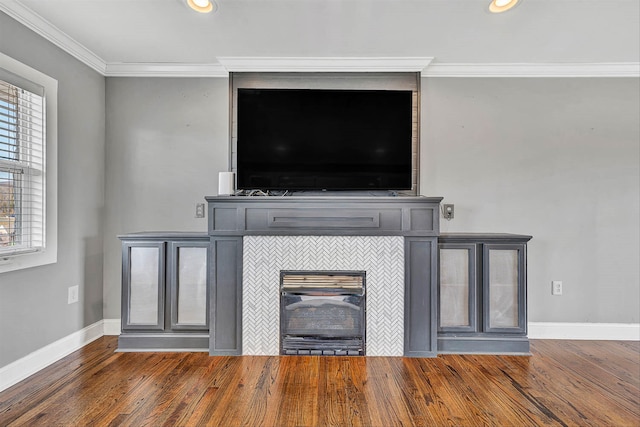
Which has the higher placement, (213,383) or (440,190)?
(440,190)

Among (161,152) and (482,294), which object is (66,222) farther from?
(482,294)

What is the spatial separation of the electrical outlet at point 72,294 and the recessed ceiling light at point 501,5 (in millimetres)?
3513

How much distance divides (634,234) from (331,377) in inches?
112

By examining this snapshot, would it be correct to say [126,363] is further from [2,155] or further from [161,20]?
[161,20]

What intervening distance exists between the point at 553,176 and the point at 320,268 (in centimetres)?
216

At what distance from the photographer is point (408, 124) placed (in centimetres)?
298

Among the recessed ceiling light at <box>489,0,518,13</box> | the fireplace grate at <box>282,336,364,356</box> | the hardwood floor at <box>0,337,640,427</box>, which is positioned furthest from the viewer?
the fireplace grate at <box>282,336,364,356</box>

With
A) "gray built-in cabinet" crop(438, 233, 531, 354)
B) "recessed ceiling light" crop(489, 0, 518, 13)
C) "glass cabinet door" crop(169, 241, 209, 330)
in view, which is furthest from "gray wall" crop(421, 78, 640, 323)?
"glass cabinet door" crop(169, 241, 209, 330)

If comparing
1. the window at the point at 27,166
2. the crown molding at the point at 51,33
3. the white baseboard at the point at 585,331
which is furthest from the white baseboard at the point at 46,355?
the white baseboard at the point at 585,331

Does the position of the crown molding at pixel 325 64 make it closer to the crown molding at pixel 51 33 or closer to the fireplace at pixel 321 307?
the crown molding at pixel 51 33

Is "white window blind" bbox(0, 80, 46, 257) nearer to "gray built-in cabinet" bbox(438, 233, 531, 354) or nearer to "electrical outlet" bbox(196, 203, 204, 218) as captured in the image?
"electrical outlet" bbox(196, 203, 204, 218)

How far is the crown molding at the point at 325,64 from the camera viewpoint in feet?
9.77

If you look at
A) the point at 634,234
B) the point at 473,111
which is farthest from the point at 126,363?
the point at 634,234

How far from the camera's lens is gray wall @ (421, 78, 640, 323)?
309 centimetres
